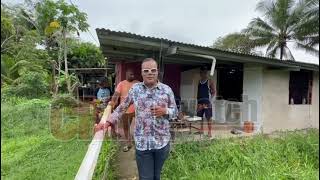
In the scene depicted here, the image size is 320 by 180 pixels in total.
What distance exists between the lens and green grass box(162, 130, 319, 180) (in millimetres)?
5129

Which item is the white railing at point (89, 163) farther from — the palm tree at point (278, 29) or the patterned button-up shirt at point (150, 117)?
the palm tree at point (278, 29)

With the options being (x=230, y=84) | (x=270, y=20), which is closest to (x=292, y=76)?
(x=230, y=84)

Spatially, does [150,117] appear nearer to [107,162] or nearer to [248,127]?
[107,162]

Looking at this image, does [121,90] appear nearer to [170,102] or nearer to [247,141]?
[247,141]

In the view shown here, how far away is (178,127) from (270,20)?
52.6 ft

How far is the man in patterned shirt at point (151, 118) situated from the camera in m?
3.38

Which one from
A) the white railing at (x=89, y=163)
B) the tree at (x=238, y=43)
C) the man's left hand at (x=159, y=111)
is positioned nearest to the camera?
the white railing at (x=89, y=163)

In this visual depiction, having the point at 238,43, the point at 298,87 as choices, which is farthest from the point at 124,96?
the point at 238,43

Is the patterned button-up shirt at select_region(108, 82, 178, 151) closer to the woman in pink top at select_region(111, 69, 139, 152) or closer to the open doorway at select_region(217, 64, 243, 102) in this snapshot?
the woman in pink top at select_region(111, 69, 139, 152)

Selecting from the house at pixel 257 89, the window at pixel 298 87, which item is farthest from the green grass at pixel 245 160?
the window at pixel 298 87

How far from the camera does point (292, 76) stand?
10758mm

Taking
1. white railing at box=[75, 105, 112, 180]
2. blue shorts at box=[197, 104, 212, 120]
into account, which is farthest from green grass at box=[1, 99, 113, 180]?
blue shorts at box=[197, 104, 212, 120]

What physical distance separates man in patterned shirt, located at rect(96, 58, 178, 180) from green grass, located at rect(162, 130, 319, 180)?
164 centimetres

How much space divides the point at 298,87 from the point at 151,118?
27.8 feet
